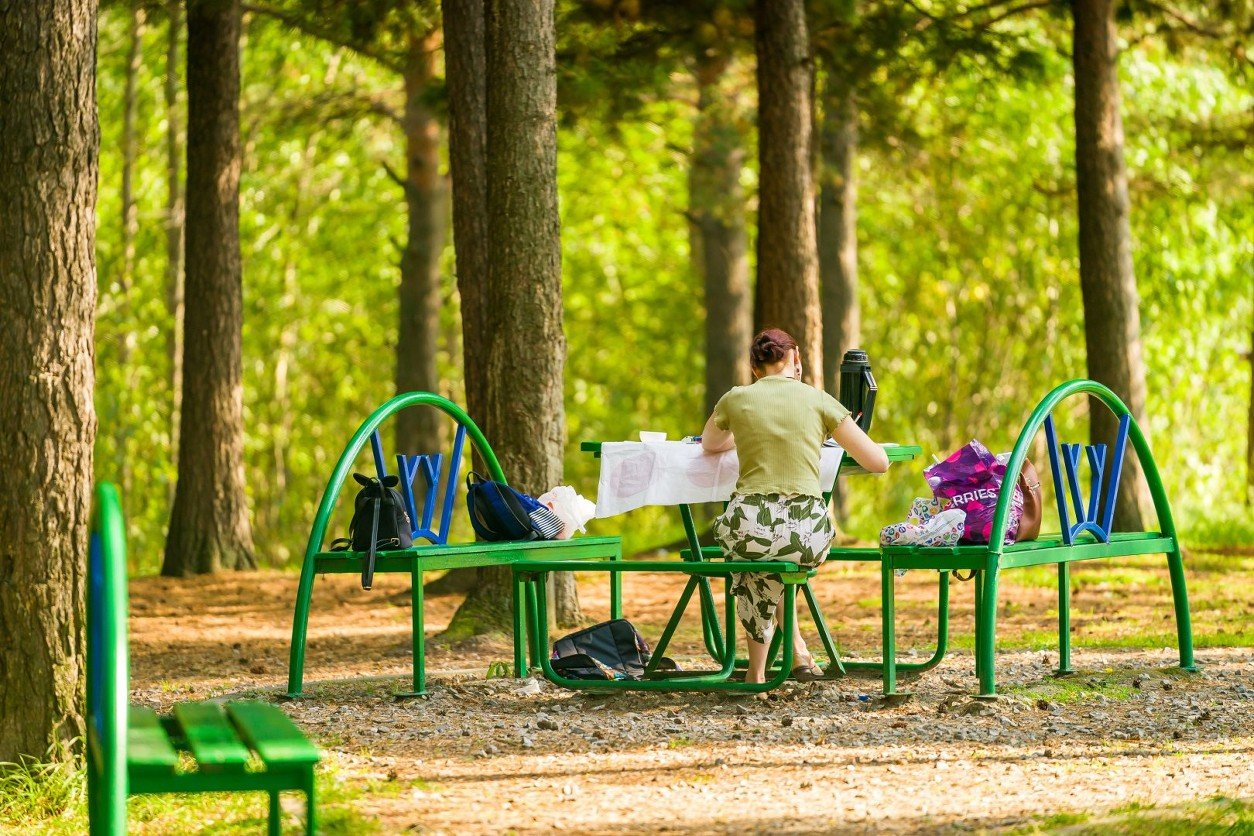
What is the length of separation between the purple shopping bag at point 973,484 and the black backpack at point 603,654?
1.50 m

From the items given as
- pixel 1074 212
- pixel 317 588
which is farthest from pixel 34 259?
pixel 1074 212

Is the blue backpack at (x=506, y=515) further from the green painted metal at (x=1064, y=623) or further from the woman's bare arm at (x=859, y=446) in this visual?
the green painted metal at (x=1064, y=623)

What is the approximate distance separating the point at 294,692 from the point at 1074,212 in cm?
1632

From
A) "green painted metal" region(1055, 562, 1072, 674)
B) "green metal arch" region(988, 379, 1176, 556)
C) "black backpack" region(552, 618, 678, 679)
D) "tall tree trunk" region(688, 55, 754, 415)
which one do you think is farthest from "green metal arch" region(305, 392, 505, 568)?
"tall tree trunk" region(688, 55, 754, 415)

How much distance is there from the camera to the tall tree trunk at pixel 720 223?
1595cm

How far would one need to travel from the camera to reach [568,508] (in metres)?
7.85

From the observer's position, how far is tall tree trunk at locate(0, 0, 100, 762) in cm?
541

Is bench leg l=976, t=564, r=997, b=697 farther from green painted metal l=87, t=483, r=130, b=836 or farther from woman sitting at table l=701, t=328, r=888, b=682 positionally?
green painted metal l=87, t=483, r=130, b=836

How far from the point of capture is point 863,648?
9203 millimetres

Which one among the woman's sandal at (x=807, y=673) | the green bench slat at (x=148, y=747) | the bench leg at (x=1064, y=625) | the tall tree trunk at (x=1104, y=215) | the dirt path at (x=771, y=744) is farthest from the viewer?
the tall tree trunk at (x=1104, y=215)

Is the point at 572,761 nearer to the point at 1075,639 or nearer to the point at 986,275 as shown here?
the point at 1075,639

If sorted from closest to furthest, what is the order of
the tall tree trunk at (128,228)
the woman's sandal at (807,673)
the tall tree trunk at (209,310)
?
1. the woman's sandal at (807,673)
2. the tall tree trunk at (209,310)
3. the tall tree trunk at (128,228)

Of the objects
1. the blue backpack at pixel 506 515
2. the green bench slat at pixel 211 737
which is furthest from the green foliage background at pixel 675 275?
the green bench slat at pixel 211 737

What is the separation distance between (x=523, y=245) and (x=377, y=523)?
2213 mm
